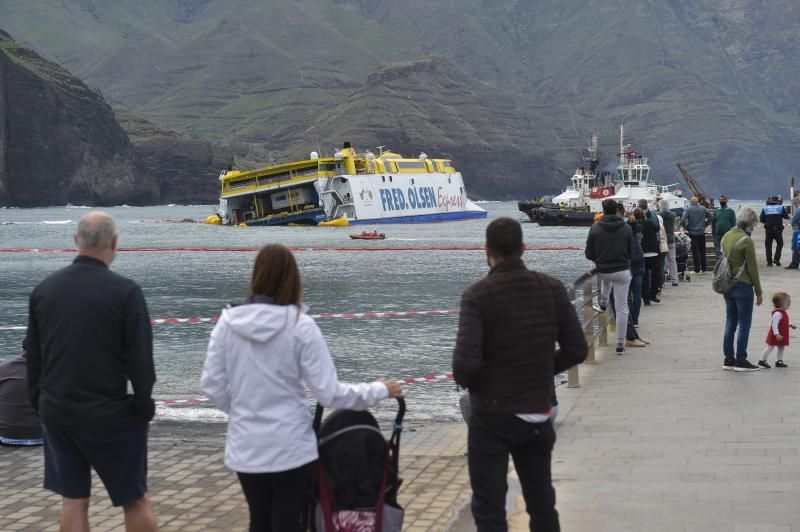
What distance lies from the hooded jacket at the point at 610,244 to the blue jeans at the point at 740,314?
1.56 m

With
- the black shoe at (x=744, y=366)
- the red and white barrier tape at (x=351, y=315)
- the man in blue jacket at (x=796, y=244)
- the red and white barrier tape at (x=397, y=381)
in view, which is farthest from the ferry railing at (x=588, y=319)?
the man in blue jacket at (x=796, y=244)

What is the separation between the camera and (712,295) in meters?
20.7

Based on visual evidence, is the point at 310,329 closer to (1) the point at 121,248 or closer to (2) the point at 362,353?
(2) the point at 362,353

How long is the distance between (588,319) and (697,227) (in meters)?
12.9

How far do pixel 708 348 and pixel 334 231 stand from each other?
206ft

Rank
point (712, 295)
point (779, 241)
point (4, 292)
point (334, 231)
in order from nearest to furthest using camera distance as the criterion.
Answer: point (712, 295)
point (779, 241)
point (4, 292)
point (334, 231)

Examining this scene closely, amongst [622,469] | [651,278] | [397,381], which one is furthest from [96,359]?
[651,278]

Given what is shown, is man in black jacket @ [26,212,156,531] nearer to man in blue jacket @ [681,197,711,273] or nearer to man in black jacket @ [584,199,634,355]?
man in black jacket @ [584,199,634,355]

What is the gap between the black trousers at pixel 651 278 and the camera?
18484 millimetres

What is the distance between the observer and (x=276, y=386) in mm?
4941

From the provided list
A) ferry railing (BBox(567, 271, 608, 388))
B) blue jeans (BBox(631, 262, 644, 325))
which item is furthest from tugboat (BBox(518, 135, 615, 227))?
ferry railing (BBox(567, 271, 608, 388))

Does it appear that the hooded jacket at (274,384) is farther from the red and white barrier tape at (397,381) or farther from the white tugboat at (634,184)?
the white tugboat at (634,184)

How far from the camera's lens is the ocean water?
14.4m

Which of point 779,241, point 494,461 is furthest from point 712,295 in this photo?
point 494,461
